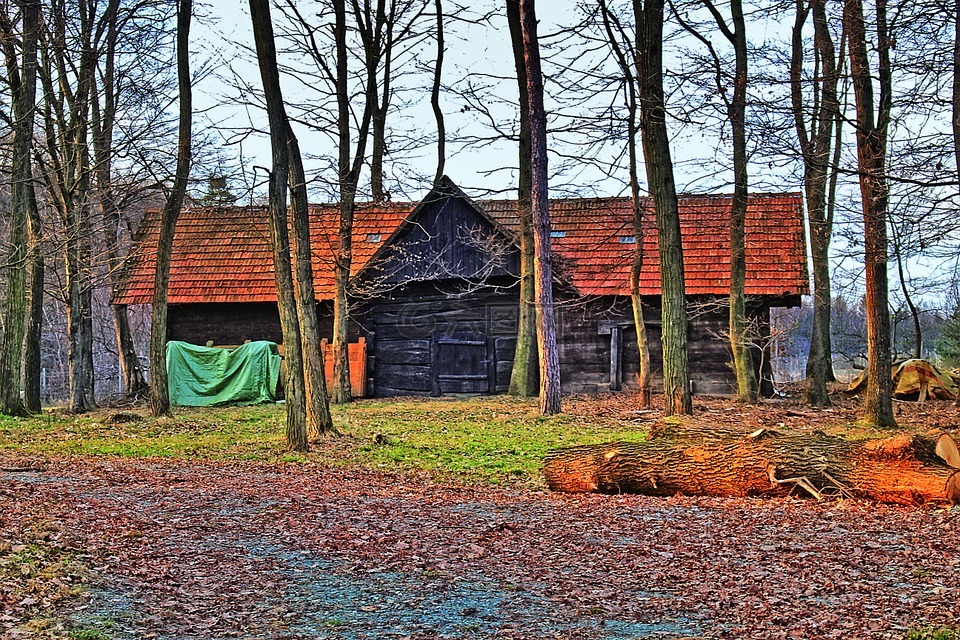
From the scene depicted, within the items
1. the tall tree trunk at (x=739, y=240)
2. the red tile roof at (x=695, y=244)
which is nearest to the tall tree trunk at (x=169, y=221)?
the red tile roof at (x=695, y=244)

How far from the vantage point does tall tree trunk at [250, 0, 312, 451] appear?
15.8m

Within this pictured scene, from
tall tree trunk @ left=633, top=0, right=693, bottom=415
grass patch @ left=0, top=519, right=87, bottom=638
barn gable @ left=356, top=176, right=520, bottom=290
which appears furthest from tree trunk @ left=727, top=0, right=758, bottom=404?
grass patch @ left=0, top=519, right=87, bottom=638

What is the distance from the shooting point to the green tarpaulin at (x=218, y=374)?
90.8 ft

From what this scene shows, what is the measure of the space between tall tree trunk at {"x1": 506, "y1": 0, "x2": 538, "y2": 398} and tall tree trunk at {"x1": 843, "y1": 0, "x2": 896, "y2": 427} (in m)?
10.7

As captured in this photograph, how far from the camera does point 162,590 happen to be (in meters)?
7.26

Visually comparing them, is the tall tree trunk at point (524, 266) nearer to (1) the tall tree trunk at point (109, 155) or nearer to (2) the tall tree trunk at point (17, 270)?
(1) the tall tree trunk at point (109, 155)

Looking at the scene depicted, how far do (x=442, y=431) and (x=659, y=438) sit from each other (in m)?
7.54

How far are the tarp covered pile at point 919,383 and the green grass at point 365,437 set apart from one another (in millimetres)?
10478

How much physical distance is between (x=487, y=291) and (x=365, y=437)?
13.3 meters

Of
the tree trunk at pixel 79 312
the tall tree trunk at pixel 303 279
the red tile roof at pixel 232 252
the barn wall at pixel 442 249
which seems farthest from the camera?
the red tile roof at pixel 232 252

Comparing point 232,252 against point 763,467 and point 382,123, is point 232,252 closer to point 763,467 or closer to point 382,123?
point 382,123

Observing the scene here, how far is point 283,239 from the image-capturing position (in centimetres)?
1590

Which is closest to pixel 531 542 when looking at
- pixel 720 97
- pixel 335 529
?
pixel 335 529

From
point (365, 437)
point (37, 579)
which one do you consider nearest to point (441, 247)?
point (365, 437)
